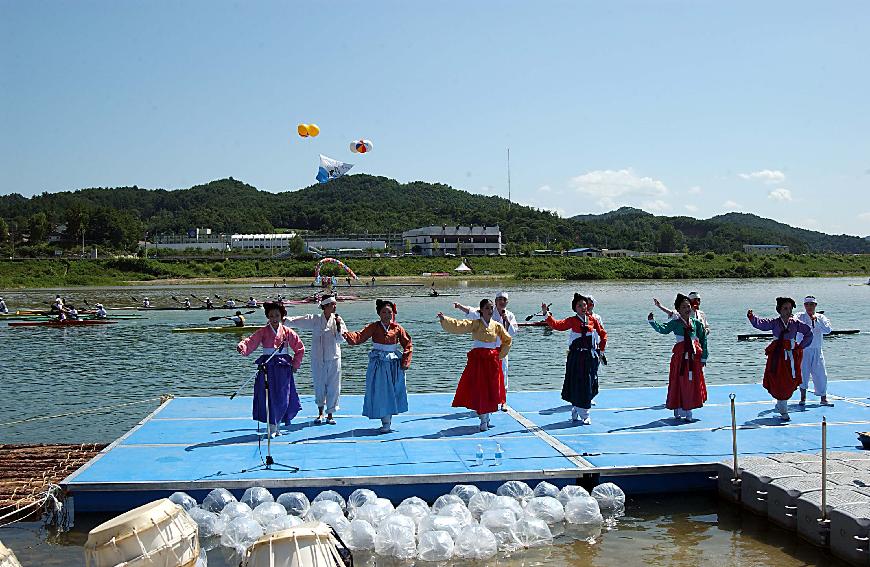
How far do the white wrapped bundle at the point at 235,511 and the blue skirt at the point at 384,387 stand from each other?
117 inches

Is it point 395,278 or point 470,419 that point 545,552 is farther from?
point 395,278

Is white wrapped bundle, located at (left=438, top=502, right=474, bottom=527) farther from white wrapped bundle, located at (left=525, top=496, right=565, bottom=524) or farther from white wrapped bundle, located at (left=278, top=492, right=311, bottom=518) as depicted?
white wrapped bundle, located at (left=278, top=492, right=311, bottom=518)

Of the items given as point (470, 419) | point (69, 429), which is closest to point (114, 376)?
point (69, 429)

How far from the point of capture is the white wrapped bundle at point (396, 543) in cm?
780

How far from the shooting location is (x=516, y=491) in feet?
29.0

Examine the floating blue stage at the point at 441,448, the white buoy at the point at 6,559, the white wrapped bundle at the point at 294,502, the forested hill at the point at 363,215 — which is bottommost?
the white wrapped bundle at the point at 294,502

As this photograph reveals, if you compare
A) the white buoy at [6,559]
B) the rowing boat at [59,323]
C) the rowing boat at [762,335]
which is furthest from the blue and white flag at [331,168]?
the rowing boat at [59,323]

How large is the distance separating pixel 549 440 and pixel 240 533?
4.21 meters

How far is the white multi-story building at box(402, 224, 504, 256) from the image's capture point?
420 ft

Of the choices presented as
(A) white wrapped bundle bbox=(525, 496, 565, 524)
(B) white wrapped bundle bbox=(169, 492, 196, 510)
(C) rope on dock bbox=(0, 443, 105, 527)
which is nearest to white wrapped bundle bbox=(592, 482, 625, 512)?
(A) white wrapped bundle bbox=(525, 496, 565, 524)

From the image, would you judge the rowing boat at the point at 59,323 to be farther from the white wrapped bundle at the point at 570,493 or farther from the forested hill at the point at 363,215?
the forested hill at the point at 363,215

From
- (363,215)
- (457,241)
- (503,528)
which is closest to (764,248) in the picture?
(457,241)

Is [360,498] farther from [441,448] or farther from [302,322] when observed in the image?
[302,322]

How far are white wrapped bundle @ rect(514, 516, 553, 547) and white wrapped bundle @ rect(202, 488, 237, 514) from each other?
281 cm
